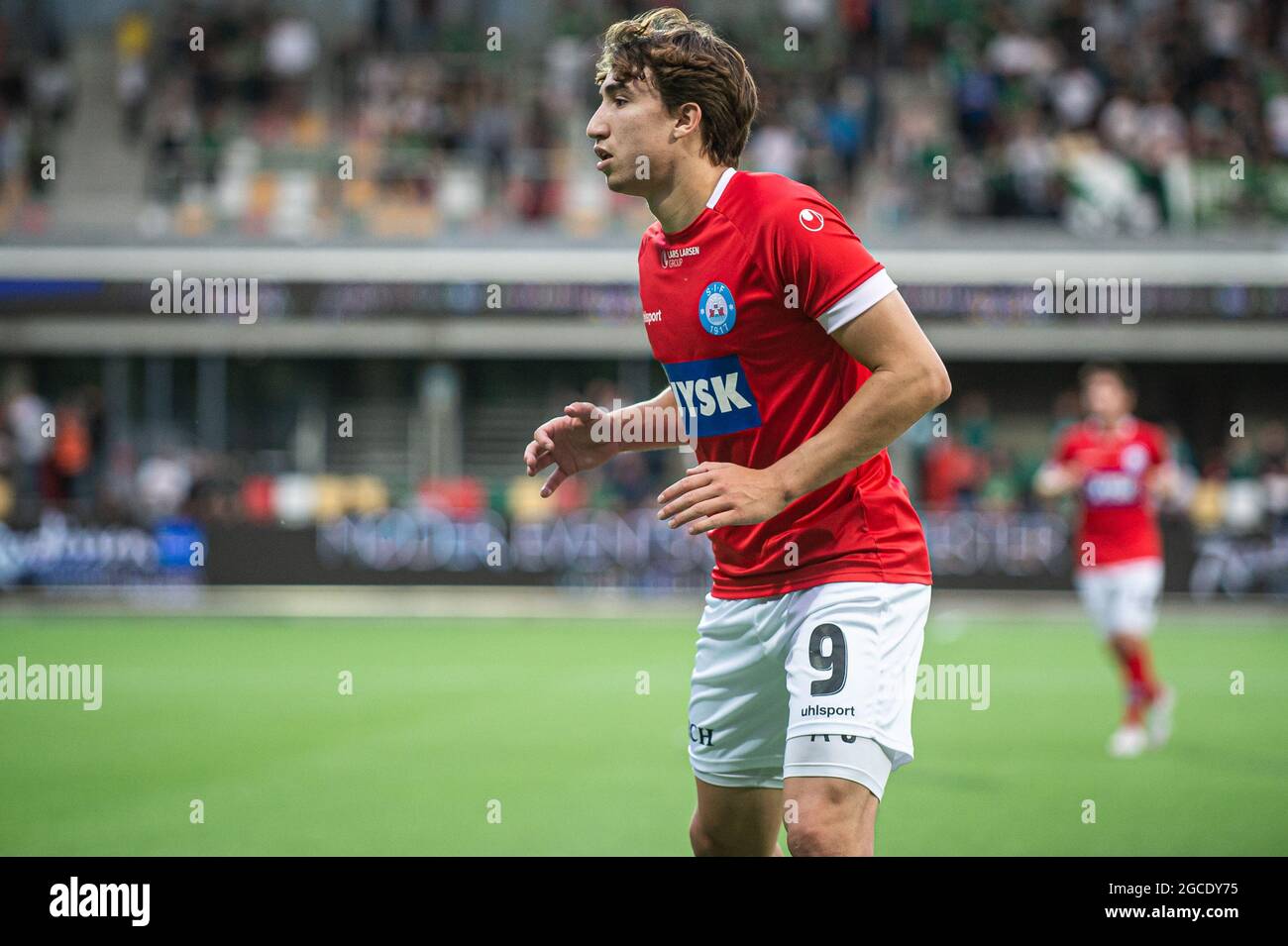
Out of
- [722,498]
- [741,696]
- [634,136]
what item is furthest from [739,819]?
[634,136]

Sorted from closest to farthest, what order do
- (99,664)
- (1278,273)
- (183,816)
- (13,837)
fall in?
(13,837), (183,816), (99,664), (1278,273)

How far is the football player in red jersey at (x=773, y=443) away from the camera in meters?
3.59

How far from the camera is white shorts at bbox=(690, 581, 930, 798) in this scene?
3654 mm

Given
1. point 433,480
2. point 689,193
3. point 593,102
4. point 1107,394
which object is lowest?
point 433,480

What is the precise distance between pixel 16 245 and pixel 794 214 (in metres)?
20.5

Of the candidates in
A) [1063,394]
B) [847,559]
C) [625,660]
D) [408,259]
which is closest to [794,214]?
[847,559]

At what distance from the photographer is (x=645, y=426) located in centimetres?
442

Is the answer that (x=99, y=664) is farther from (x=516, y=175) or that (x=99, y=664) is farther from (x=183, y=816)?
(x=516, y=175)

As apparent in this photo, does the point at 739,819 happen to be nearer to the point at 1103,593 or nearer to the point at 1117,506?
the point at 1103,593

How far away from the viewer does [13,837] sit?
21.4ft

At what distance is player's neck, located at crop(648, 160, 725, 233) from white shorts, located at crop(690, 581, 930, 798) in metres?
1.07

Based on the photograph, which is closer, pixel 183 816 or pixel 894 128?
pixel 183 816

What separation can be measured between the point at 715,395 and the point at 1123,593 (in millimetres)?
6178
